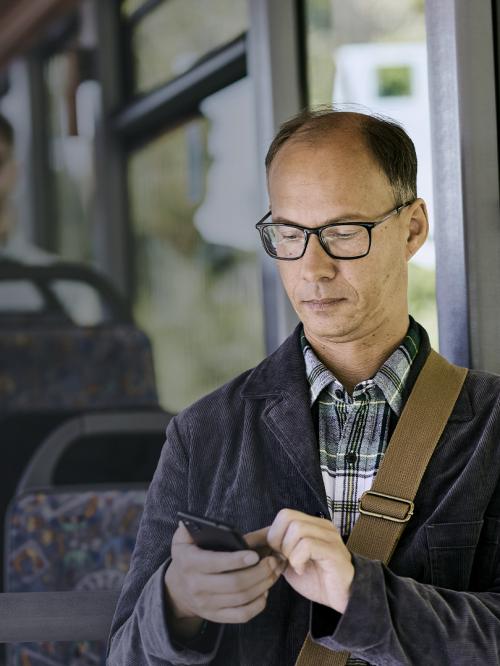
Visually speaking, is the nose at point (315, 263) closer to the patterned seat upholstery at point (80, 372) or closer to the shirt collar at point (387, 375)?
the shirt collar at point (387, 375)

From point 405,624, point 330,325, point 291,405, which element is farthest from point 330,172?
point 405,624

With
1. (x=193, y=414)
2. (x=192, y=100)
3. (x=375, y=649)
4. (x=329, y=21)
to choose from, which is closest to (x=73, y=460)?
(x=192, y=100)

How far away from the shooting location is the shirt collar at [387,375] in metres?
1.33

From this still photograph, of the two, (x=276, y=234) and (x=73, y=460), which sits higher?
(x=276, y=234)

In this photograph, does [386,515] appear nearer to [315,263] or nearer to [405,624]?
[405,624]

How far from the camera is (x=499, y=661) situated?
1.15 metres

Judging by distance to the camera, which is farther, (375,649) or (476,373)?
(476,373)

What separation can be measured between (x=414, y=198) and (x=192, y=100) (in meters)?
2.29

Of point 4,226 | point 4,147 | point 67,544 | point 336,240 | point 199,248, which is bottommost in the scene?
point 67,544

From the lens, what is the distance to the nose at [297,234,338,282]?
1.27 metres

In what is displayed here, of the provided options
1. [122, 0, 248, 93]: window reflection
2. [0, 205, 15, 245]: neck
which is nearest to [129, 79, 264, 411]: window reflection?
[122, 0, 248, 93]: window reflection

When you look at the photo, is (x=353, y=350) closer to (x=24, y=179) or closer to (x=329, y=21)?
(x=329, y=21)

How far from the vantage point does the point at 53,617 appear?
1347 mm

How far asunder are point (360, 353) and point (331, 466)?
0.15m
